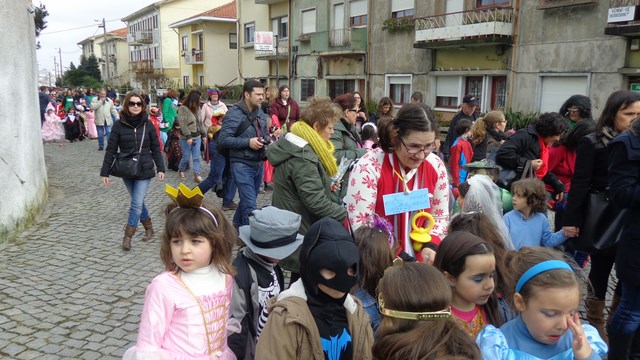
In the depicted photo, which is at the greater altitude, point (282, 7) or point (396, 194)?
point (282, 7)

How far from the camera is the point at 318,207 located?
3537 millimetres

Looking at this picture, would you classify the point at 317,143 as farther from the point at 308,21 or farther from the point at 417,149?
the point at 308,21

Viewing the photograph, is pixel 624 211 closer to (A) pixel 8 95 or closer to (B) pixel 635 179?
(B) pixel 635 179

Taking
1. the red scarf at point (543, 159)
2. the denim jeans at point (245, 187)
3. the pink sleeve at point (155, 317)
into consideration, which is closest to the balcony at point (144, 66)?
the denim jeans at point (245, 187)

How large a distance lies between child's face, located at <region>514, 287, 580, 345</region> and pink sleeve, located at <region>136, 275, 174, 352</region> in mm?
1624

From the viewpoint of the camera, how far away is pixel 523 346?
2.04 meters

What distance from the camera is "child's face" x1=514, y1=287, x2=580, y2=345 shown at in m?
1.95

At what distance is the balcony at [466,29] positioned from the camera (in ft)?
52.9

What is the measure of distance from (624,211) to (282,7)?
2784 cm

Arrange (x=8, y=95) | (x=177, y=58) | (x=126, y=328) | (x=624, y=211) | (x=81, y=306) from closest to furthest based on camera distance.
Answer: (x=624, y=211) < (x=126, y=328) < (x=81, y=306) < (x=8, y=95) < (x=177, y=58)

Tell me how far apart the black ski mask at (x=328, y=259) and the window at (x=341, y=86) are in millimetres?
22430

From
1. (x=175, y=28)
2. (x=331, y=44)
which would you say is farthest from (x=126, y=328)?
(x=175, y=28)

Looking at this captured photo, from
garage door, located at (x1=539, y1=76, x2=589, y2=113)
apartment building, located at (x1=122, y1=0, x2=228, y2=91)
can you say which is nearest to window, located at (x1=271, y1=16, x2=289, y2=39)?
garage door, located at (x1=539, y1=76, x2=589, y2=113)

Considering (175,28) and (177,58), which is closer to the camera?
(175,28)
